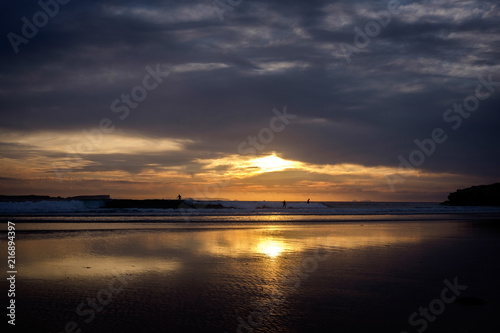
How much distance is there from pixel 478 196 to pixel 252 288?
9817 cm

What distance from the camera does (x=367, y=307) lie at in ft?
24.1

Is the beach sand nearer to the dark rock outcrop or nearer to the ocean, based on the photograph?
the ocean

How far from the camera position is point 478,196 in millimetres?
89688

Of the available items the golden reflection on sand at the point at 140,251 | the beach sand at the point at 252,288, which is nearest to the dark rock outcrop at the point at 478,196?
the golden reflection on sand at the point at 140,251

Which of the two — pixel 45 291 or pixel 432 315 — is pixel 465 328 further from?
pixel 45 291

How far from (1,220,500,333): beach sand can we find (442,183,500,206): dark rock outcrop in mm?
85476

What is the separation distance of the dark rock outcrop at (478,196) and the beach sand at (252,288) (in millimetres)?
85476

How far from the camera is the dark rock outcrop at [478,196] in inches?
3428

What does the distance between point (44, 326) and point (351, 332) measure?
202 inches

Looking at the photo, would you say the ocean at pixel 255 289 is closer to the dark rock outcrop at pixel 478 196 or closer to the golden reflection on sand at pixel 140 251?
the golden reflection on sand at pixel 140 251

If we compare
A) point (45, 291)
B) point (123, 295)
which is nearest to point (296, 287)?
point (123, 295)

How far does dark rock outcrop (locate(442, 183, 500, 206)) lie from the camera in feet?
286

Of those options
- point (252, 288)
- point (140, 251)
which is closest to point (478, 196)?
point (140, 251)

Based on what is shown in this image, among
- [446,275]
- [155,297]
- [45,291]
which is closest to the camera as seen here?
[155,297]
